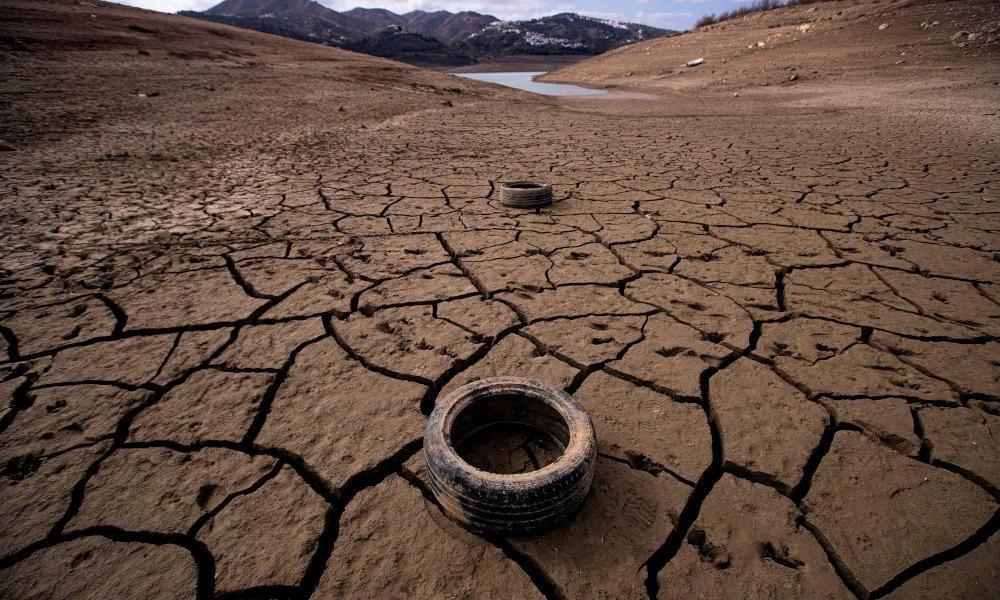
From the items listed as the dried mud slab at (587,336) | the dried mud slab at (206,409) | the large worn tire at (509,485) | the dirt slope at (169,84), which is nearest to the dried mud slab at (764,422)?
the dried mud slab at (587,336)

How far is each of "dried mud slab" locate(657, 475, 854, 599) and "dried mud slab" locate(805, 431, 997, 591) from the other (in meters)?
0.07

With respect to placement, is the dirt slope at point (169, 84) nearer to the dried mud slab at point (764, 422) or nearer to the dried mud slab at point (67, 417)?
the dried mud slab at point (67, 417)

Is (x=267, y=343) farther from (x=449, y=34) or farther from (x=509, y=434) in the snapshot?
(x=449, y=34)

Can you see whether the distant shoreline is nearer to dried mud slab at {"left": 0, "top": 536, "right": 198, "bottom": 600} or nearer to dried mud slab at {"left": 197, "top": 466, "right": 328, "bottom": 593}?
dried mud slab at {"left": 197, "top": 466, "right": 328, "bottom": 593}

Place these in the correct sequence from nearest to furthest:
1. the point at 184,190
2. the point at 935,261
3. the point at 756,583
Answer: the point at 756,583 < the point at 935,261 < the point at 184,190

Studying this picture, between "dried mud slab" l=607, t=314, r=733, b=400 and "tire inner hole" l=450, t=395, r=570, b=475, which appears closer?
"tire inner hole" l=450, t=395, r=570, b=475

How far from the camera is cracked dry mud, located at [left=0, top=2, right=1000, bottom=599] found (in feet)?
3.21

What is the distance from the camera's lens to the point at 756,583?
3.06 feet

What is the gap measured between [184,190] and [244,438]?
302 cm

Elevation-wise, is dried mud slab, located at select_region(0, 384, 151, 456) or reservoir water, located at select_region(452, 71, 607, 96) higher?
reservoir water, located at select_region(452, 71, 607, 96)

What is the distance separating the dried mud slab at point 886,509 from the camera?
3.21 ft

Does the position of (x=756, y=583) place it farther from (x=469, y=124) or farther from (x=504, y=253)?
(x=469, y=124)

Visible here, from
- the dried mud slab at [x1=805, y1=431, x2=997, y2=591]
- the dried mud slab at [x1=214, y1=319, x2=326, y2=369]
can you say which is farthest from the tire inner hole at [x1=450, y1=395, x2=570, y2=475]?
the dried mud slab at [x1=214, y1=319, x2=326, y2=369]

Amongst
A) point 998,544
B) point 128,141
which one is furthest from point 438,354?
point 128,141
